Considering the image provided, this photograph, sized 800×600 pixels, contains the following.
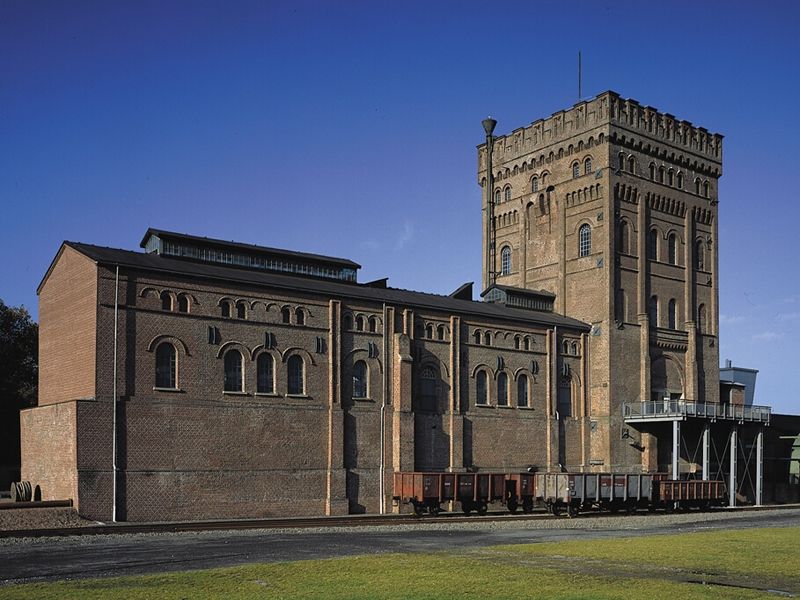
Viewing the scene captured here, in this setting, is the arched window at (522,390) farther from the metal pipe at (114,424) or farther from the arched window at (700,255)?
the metal pipe at (114,424)

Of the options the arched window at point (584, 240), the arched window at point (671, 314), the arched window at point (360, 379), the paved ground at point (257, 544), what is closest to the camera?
the paved ground at point (257, 544)

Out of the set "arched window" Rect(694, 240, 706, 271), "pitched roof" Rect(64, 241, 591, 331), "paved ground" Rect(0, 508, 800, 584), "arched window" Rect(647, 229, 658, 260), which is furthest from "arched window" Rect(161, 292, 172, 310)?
"arched window" Rect(694, 240, 706, 271)

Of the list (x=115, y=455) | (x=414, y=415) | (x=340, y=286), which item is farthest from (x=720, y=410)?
(x=115, y=455)

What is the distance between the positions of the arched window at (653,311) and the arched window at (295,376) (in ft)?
80.5

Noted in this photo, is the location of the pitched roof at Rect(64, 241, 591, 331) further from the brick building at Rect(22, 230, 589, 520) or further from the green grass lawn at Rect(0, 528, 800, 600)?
the green grass lawn at Rect(0, 528, 800, 600)

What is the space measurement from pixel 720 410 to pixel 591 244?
1213 cm

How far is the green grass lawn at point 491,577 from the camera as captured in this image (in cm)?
1599

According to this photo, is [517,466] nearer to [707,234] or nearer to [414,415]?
[414,415]

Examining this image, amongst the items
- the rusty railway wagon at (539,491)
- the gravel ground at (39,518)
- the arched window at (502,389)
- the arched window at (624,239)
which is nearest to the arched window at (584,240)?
the arched window at (624,239)

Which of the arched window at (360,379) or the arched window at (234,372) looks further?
the arched window at (360,379)

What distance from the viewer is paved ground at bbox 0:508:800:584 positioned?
19.7 m

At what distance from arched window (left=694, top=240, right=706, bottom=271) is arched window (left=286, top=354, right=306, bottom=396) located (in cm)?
Answer: 3023

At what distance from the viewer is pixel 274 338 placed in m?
39.6

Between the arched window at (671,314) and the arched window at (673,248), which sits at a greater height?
the arched window at (673,248)
